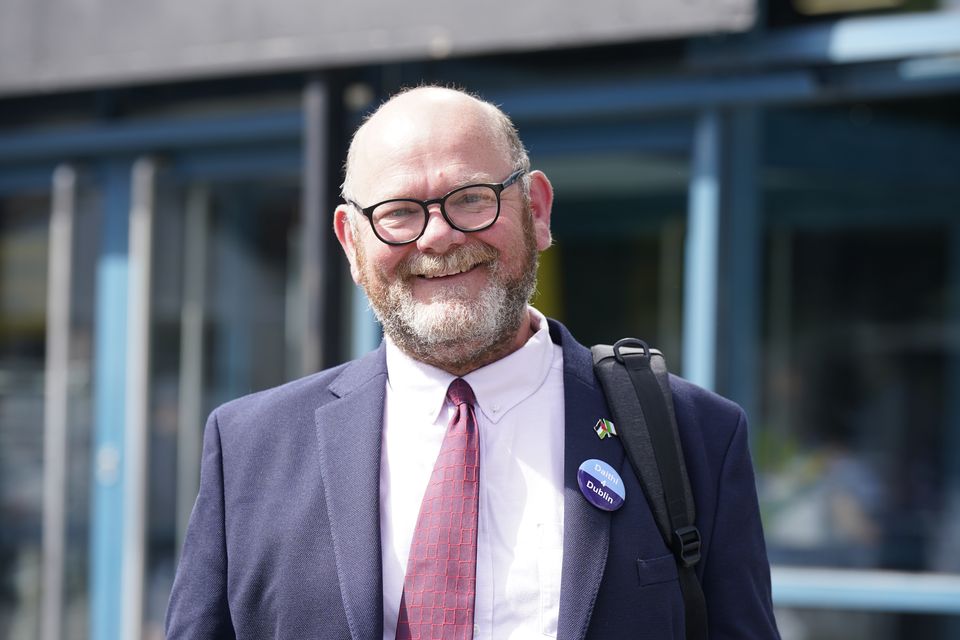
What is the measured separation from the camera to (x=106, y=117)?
497 cm

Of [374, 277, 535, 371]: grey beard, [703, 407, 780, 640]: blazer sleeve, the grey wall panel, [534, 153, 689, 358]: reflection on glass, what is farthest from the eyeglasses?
[534, 153, 689, 358]: reflection on glass

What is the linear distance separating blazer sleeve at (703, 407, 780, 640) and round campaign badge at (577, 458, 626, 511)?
0.65 ft

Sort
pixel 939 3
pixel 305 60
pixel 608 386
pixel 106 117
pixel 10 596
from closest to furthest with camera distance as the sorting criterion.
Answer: pixel 608 386, pixel 939 3, pixel 305 60, pixel 106 117, pixel 10 596

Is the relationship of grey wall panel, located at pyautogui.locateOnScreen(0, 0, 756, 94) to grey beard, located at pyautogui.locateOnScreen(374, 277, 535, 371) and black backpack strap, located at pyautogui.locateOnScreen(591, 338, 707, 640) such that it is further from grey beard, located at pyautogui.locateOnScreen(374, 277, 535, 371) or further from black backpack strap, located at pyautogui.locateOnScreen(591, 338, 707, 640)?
grey beard, located at pyautogui.locateOnScreen(374, 277, 535, 371)

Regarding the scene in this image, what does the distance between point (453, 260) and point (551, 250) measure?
11.6 ft

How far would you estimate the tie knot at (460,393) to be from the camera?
6.99 ft

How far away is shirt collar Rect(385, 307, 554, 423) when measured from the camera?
214cm

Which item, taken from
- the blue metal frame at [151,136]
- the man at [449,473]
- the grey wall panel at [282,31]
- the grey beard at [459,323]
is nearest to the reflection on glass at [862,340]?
the grey wall panel at [282,31]

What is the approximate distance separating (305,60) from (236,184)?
3.07 ft

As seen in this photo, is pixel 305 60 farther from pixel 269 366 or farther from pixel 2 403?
pixel 2 403

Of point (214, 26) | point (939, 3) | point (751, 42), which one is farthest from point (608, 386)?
point (214, 26)

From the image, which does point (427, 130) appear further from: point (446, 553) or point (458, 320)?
point (446, 553)

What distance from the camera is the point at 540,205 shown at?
2252 mm

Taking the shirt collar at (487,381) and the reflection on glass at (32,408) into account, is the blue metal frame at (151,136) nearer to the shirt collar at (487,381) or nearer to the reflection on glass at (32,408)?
the reflection on glass at (32,408)
